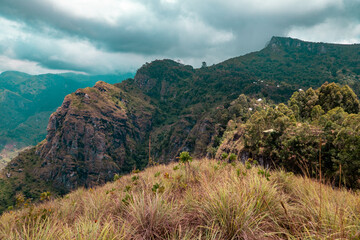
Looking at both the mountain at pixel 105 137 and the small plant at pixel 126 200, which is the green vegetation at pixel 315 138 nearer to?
the small plant at pixel 126 200

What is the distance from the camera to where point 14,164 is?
126 meters

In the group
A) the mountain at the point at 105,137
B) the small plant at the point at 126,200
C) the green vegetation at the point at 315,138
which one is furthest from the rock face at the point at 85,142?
the small plant at the point at 126,200

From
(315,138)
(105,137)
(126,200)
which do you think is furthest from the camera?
(105,137)

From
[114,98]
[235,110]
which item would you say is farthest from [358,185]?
[114,98]

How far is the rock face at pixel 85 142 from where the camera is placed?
130m

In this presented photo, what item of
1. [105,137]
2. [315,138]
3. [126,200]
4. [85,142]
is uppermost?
[126,200]

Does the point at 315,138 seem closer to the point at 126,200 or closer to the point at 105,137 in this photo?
the point at 126,200

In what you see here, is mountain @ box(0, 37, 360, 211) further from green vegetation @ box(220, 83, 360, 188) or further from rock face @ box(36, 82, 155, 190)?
green vegetation @ box(220, 83, 360, 188)

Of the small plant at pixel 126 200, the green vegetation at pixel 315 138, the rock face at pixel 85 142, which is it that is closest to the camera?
the small plant at pixel 126 200

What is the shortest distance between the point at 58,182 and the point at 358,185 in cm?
16406

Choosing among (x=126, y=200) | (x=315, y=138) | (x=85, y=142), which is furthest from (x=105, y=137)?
(x=126, y=200)

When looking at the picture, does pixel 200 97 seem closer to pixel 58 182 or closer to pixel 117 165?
pixel 117 165

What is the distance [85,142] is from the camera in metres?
146

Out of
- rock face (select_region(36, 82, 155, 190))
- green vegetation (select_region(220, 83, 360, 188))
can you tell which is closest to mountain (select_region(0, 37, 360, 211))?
rock face (select_region(36, 82, 155, 190))
